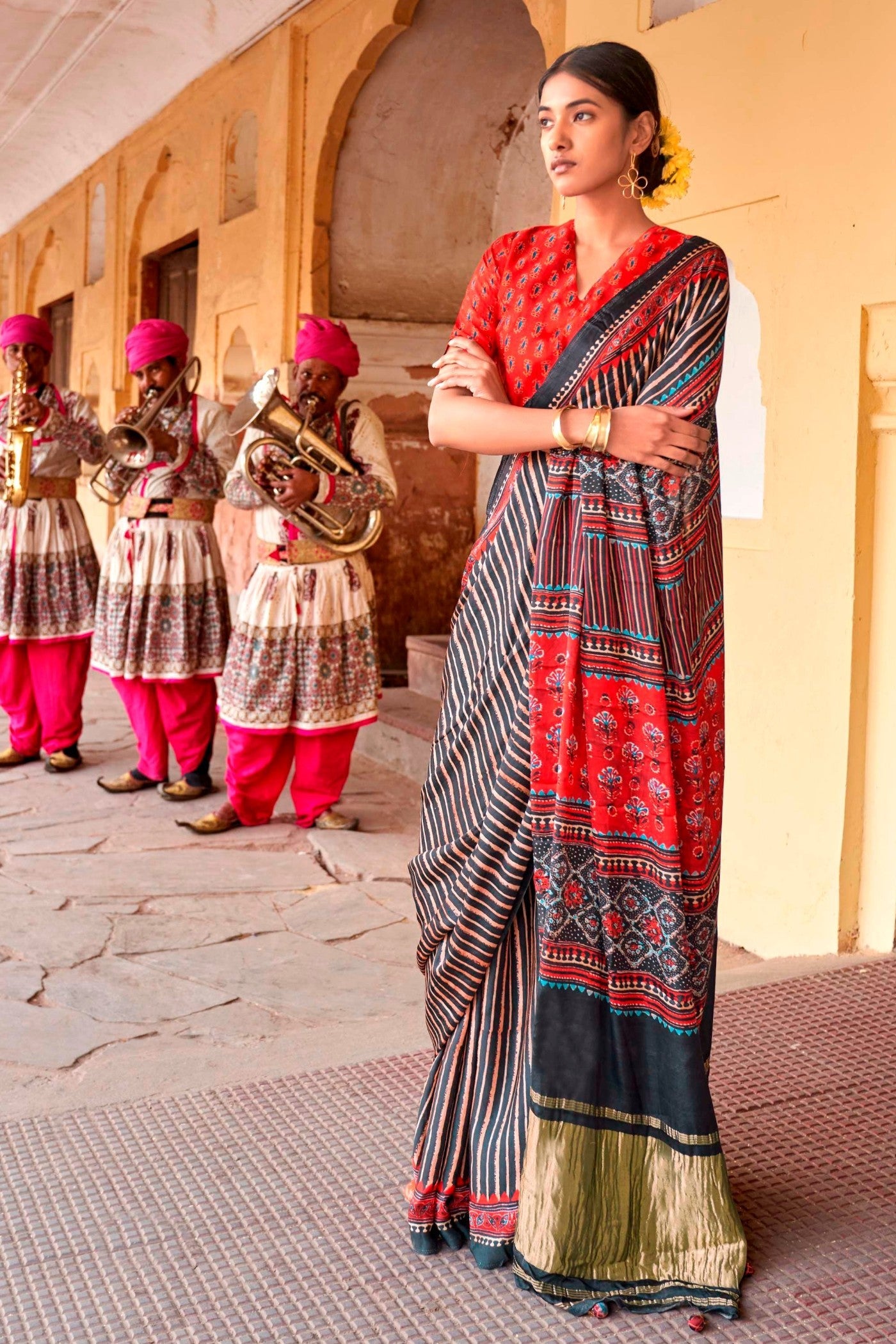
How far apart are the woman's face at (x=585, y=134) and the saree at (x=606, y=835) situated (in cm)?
14

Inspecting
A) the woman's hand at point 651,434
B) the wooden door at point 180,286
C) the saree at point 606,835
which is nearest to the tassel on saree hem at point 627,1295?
the saree at point 606,835

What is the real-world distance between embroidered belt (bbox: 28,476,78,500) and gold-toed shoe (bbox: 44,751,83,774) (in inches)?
46.9

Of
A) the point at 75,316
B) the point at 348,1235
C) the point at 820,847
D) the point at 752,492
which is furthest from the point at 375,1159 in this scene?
the point at 75,316

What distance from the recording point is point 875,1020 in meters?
3.22

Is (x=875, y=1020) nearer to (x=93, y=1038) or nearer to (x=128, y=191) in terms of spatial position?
(x=93, y=1038)

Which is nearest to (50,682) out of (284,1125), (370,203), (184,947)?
(184,947)

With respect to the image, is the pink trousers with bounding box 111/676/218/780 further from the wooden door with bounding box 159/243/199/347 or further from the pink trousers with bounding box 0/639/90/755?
the wooden door with bounding box 159/243/199/347

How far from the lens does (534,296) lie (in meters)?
2.10

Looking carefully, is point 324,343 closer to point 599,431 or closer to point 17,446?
point 17,446

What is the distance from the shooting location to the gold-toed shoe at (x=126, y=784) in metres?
5.88

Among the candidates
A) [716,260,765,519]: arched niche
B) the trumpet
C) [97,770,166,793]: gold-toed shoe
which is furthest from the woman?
[97,770,166,793]: gold-toed shoe

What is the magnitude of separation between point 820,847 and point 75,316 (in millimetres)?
9732

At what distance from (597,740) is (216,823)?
3.53m

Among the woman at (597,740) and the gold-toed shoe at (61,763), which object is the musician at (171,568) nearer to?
the gold-toed shoe at (61,763)
